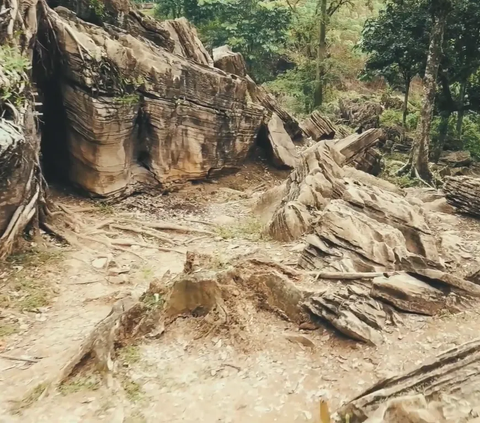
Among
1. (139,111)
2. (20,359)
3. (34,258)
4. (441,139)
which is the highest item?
(139,111)

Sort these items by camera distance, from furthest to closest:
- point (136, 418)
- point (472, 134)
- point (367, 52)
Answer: point (472, 134) < point (367, 52) < point (136, 418)

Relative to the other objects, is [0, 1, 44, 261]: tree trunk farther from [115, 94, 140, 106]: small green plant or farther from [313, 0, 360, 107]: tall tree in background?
[313, 0, 360, 107]: tall tree in background

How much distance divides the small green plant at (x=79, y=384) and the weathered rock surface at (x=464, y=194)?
904 centimetres

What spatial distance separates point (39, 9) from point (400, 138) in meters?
16.8

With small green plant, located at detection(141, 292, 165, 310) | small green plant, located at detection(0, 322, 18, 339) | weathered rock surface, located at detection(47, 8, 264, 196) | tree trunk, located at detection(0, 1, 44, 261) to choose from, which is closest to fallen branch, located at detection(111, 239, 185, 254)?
tree trunk, located at detection(0, 1, 44, 261)

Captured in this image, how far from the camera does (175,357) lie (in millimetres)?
5527

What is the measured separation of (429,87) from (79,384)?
12881 mm

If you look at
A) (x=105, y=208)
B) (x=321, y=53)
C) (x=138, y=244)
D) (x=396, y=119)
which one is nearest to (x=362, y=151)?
(x=105, y=208)

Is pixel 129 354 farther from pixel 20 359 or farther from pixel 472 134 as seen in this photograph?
pixel 472 134

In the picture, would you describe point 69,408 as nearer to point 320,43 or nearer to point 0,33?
point 0,33

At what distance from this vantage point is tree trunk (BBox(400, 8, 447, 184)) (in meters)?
13.6

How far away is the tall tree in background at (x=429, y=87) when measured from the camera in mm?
13531

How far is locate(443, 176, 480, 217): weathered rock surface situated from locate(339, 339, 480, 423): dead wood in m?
7.51

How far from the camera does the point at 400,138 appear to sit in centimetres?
2197
